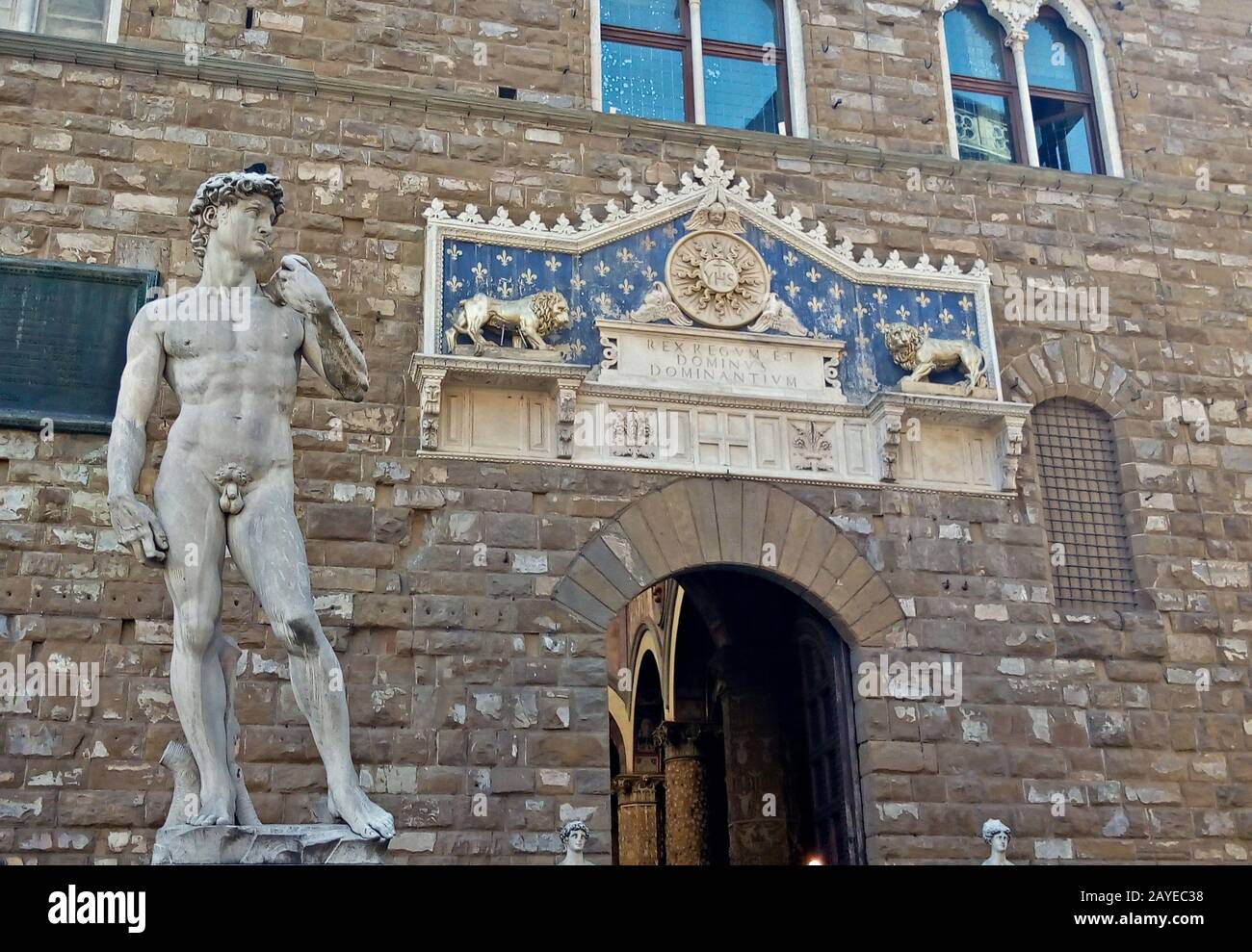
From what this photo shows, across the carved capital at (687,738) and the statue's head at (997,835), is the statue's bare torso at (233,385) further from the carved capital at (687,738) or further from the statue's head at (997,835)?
the carved capital at (687,738)

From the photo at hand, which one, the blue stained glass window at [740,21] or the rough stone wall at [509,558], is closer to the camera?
the rough stone wall at [509,558]

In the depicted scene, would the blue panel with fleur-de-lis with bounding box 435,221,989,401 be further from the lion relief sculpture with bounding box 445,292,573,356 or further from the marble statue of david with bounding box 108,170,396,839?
the marble statue of david with bounding box 108,170,396,839

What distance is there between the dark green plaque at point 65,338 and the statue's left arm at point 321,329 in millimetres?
3432

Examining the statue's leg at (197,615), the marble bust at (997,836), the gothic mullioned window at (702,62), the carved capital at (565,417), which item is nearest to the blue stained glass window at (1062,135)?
the gothic mullioned window at (702,62)

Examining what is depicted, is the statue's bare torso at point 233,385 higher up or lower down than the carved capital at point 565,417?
lower down

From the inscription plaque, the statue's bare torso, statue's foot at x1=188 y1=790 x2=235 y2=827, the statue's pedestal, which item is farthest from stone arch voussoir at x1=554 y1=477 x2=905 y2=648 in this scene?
the statue's pedestal

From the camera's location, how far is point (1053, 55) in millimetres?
13977

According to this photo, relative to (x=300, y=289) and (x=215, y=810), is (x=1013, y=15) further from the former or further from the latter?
(x=215, y=810)

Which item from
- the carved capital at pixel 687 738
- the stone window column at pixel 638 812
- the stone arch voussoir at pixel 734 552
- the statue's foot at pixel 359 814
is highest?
the stone arch voussoir at pixel 734 552

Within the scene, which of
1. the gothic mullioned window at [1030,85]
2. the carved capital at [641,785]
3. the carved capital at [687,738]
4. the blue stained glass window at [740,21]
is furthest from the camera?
the carved capital at [641,785]

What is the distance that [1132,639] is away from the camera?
1193 centimetres

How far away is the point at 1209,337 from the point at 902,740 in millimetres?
4802

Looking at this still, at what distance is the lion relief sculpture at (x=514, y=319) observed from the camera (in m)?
11.1

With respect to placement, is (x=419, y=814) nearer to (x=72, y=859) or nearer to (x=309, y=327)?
(x=72, y=859)
